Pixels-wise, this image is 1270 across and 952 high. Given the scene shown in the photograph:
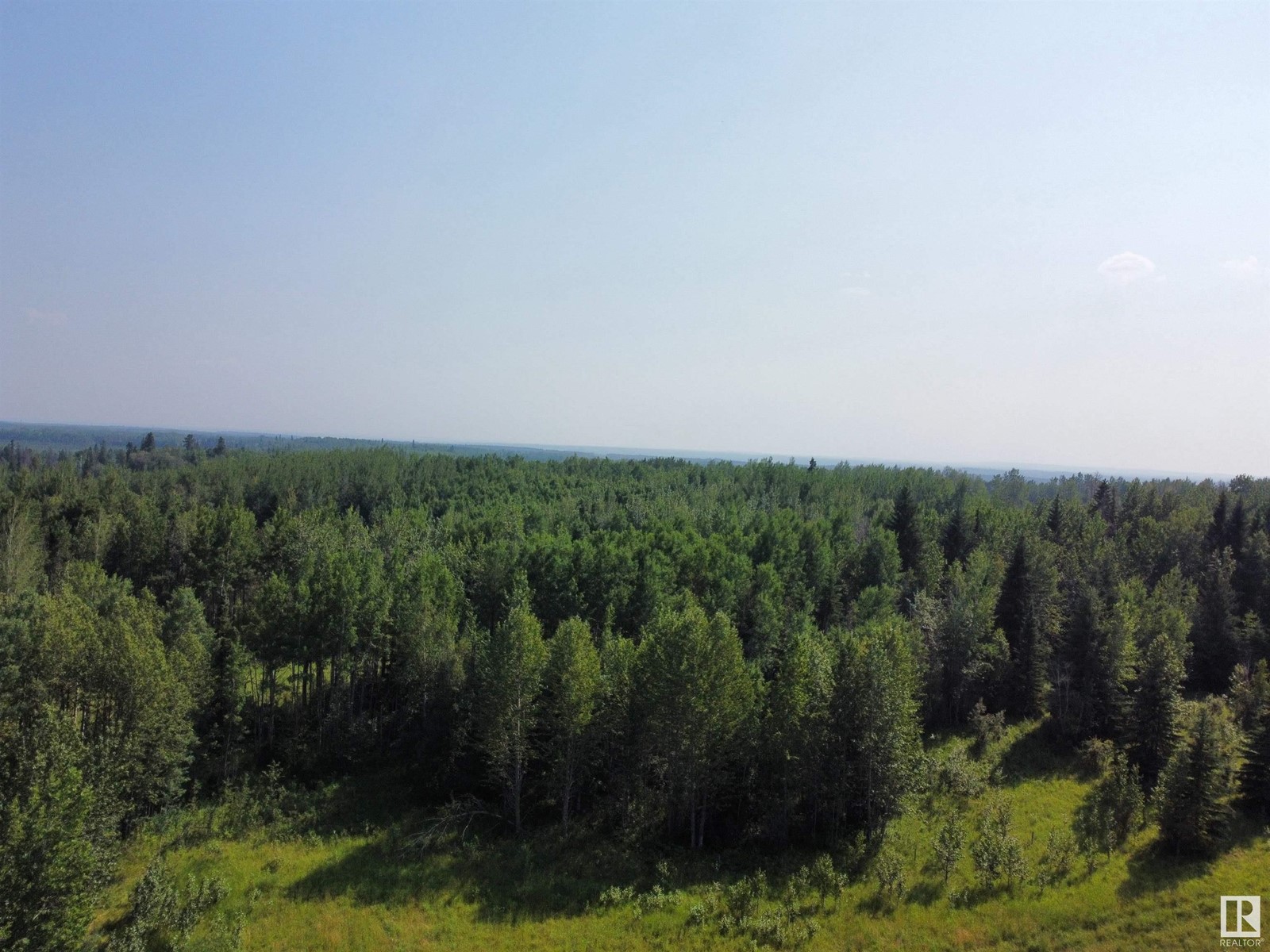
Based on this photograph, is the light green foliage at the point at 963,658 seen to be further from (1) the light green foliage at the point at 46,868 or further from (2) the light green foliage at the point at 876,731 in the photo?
(1) the light green foliage at the point at 46,868

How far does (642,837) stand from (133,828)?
27.1m

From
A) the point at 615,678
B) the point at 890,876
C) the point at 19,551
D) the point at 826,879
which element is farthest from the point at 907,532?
the point at 19,551

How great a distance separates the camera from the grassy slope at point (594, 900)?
84.2ft

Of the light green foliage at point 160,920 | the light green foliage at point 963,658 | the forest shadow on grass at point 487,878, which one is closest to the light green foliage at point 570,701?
the forest shadow on grass at point 487,878

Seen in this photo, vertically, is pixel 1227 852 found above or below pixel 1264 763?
below

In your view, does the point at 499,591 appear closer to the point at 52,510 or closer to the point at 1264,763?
the point at 1264,763

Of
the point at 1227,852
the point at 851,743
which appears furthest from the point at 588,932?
the point at 1227,852

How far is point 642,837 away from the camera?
35.2 m

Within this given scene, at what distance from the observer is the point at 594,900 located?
96.8ft

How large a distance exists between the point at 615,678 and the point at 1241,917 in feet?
90.3

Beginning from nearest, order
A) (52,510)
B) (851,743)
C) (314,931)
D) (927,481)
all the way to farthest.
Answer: (314,931) → (851,743) → (52,510) → (927,481)

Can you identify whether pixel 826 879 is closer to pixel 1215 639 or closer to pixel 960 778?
pixel 960 778

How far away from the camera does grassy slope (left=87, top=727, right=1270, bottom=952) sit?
84.2 ft

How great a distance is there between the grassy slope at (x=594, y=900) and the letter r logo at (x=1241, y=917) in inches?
23.2
